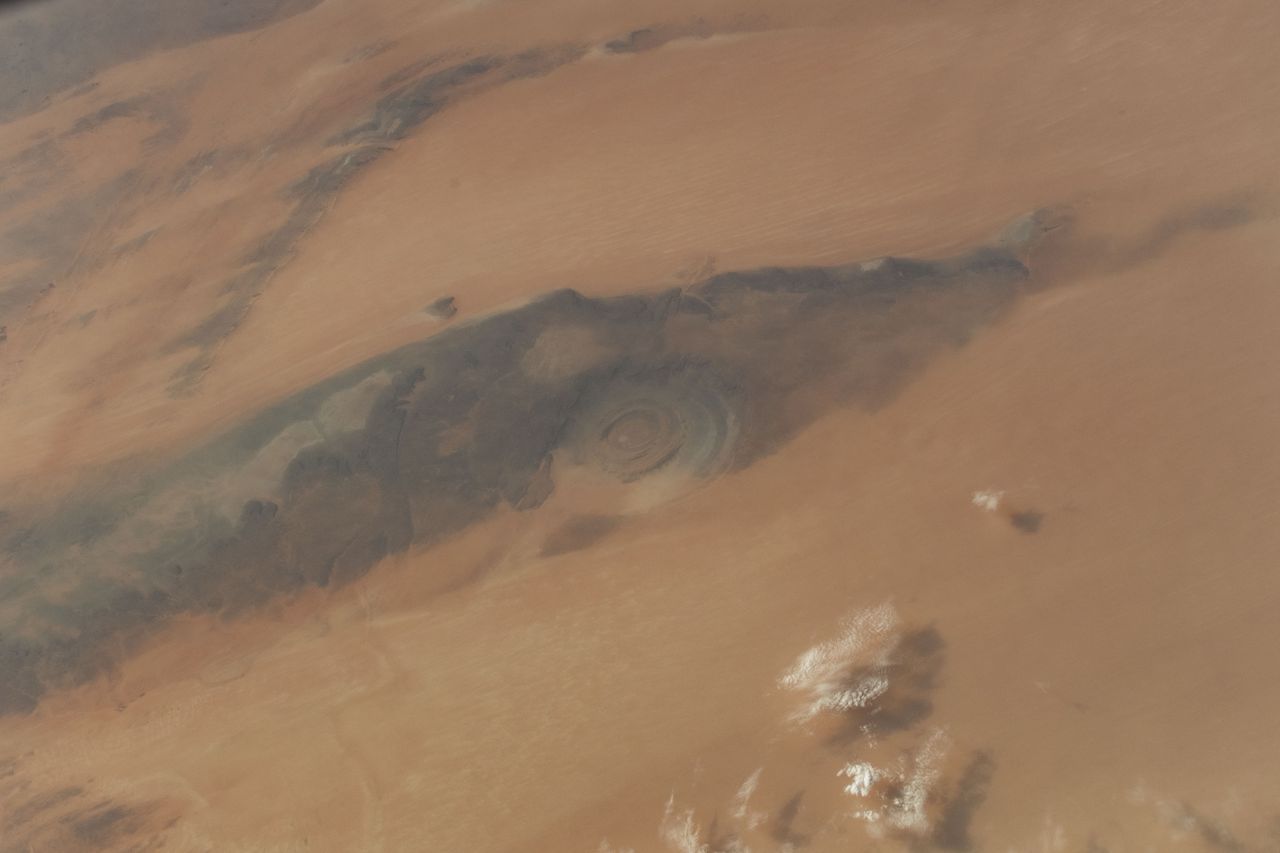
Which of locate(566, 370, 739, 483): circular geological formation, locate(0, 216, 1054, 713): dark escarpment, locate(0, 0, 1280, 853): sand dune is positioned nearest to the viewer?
locate(0, 0, 1280, 853): sand dune

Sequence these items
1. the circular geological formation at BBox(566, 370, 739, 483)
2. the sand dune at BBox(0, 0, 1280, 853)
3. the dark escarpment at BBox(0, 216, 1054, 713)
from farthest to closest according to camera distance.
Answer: the circular geological formation at BBox(566, 370, 739, 483) < the dark escarpment at BBox(0, 216, 1054, 713) < the sand dune at BBox(0, 0, 1280, 853)

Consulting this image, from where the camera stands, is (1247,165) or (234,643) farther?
(1247,165)

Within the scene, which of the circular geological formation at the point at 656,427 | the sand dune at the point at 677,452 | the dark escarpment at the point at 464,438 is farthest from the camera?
the circular geological formation at the point at 656,427

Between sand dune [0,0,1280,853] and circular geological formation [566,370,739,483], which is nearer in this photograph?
sand dune [0,0,1280,853]

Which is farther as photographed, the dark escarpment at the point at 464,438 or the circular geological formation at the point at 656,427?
the circular geological formation at the point at 656,427

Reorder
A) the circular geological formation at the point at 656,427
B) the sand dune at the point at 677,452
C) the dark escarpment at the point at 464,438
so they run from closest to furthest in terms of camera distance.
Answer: the sand dune at the point at 677,452 < the dark escarpment at the point at 464,438 < the circular geological formation at the point at 656,427

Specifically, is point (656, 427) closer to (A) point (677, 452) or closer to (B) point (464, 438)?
(A) point (677, 452)

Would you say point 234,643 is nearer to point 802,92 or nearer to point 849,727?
point 849,727

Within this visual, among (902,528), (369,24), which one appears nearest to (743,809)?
(902,528)
